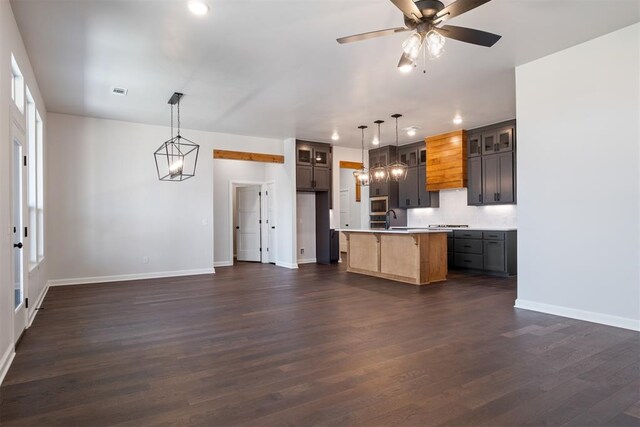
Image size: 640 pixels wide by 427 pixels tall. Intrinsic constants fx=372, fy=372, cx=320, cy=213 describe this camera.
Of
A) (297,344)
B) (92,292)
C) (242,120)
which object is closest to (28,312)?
(92,292)

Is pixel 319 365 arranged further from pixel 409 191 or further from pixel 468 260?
pixel 409 191

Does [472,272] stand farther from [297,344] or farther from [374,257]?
[297,344]

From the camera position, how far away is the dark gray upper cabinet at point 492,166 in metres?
6.84

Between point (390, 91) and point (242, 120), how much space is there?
2876 millimetres

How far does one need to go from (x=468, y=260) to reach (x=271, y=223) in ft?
15.2

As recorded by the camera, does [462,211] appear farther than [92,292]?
Yes

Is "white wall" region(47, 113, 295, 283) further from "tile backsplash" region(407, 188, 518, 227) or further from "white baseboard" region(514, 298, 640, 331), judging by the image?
"white baseboard" region(514, 298, 640, 331)

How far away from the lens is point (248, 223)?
9.84 m

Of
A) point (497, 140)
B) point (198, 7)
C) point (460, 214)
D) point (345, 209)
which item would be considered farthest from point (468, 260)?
point (198, 7)

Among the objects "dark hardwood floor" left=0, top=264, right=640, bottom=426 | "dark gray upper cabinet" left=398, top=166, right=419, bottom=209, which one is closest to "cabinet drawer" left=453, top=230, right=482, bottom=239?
"dark gray upper cabinet" left=398, top=166, right=419, bottom=209

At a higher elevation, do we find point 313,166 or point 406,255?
point 313,166

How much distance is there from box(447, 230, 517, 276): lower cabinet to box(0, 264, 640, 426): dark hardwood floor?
6.70ft

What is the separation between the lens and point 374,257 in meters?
6.94

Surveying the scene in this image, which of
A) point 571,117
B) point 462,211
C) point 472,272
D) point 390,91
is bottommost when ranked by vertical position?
point 472,272
